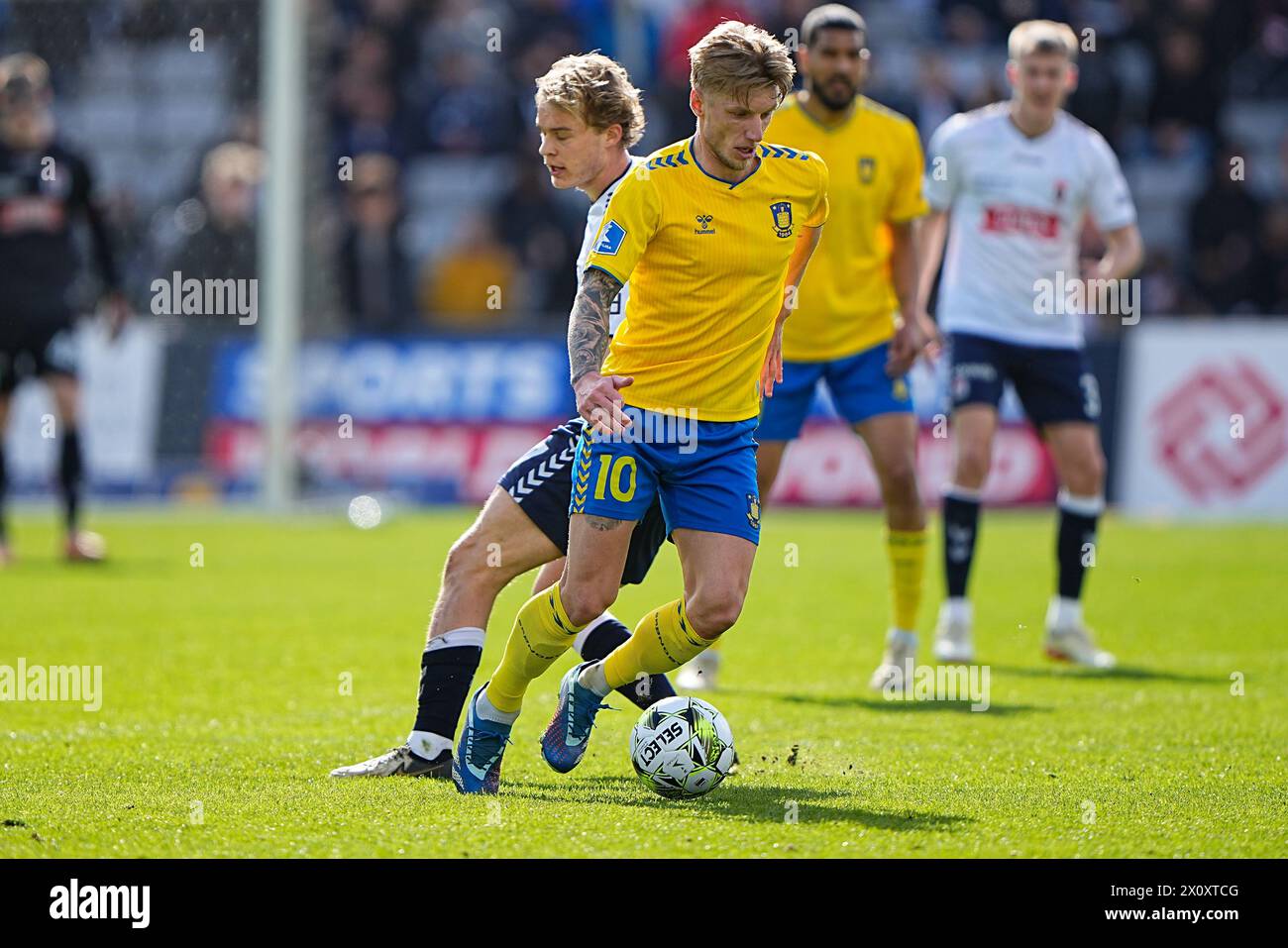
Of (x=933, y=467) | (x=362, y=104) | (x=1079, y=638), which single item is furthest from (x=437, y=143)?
(x=1079, y=638)

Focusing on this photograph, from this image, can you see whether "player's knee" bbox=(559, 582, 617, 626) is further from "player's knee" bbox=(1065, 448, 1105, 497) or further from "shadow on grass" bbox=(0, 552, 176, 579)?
"shadow on grass" bbox=(0, 552, 176, 579)

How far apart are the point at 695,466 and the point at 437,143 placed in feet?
48.5

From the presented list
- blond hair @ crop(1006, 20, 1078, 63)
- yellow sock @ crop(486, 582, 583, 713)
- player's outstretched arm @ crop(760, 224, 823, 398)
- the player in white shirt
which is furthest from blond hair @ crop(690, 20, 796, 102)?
blond hair @ crop(1006, 20, 1078, 63)

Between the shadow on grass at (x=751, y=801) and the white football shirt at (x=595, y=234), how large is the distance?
4.26 feet

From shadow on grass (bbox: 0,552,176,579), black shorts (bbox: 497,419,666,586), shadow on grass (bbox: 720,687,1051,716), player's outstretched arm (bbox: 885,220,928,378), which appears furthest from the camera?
shadow on grass (bbox: 0,552,176,579)

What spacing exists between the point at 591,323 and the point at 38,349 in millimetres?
7990

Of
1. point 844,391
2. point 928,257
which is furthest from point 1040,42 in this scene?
point 844,391

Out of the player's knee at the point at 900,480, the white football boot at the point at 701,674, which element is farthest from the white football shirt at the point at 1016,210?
the white football boot at the point at 701,674

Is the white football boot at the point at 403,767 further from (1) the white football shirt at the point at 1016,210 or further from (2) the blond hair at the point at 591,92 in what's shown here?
(1) the white football shirt at the point at 1016,210

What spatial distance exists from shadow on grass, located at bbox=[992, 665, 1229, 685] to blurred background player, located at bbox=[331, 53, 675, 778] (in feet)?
9.39

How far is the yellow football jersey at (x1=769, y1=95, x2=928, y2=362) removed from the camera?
7586 mm

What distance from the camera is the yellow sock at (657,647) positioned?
205 inches
